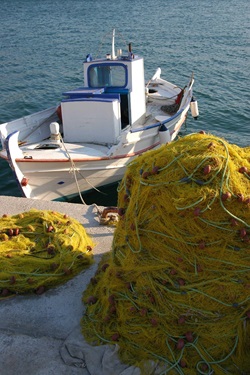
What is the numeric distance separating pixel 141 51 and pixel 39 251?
19.7 m

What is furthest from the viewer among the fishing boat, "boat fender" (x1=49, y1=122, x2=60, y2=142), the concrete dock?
"boat fender" (x1=49, y1=122, x2=60, y2=142)

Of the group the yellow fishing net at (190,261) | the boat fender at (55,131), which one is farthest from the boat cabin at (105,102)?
the yellow fishing net at (190,261)

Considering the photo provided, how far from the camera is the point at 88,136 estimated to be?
9641mm

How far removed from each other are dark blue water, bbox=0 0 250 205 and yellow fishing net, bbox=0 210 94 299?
5103 mm

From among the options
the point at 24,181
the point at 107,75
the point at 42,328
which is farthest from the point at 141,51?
the point at 42,328

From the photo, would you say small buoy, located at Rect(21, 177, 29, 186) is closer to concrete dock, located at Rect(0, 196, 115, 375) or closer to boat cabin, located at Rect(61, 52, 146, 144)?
boat cabin, located at Rect(61, 52, 146, 144)

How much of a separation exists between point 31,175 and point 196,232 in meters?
6.01

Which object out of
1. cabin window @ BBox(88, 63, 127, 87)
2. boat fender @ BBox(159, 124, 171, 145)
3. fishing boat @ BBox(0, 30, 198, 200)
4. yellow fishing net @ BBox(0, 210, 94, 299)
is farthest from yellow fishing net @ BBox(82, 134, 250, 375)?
cabin window @ BBox(88, 63, 127, 87)

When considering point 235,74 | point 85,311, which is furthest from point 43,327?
point 235,74

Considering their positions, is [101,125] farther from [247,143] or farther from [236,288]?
[236,288]

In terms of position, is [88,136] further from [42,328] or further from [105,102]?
[42,328]

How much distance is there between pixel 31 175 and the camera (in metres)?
8.62

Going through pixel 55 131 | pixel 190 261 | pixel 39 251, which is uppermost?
pixel 190 261

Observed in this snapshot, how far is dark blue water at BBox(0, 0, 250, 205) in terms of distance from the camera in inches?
615
